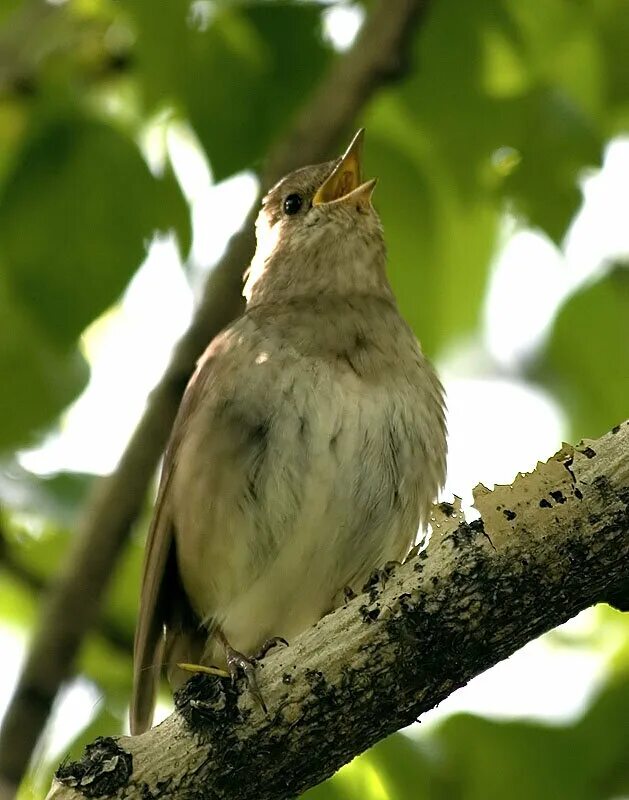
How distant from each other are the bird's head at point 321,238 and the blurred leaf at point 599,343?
2.49 ft

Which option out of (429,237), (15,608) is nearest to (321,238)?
(429,237)

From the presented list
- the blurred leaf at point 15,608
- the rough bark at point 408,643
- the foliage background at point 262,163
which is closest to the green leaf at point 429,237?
the foliage background at point 262,163

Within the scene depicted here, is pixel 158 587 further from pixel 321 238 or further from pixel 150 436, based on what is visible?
pixel 321 238

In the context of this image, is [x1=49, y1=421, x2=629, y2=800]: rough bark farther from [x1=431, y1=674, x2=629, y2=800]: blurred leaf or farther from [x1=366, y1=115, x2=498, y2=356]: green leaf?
[x1=366, y1=115, x2=498, y2=356]: green leaf

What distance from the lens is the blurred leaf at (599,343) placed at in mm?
5035

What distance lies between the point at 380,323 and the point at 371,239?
1.77 feet

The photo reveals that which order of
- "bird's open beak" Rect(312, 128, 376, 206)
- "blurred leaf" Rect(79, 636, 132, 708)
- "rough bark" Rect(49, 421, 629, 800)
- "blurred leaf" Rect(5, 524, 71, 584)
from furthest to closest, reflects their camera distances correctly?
"blurred leaf" Rect(5, 524, 71, 584) → "blurred leaf" Rect(79, 636, 132, 708) → "bird's open beak" Rect(312, 128, 376, 206) → "rough bark" Rect(49, 421, 629, 800)

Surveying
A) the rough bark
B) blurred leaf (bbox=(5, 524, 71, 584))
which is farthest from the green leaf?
the rough bark

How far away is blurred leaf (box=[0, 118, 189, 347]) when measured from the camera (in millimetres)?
4258

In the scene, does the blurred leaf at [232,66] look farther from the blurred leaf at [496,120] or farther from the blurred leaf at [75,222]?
the blurred leaf at [496,120]

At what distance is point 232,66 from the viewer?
462 cm

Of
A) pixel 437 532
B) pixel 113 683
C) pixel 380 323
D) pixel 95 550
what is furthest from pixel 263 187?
pixel 437 532

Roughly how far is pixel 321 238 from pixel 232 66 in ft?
3.74

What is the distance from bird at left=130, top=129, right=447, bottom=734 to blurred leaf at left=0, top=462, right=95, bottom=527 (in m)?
0.43
